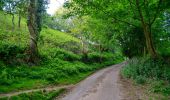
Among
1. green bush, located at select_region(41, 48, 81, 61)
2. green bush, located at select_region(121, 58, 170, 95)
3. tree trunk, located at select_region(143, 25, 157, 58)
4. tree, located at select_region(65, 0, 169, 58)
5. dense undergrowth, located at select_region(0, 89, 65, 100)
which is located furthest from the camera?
green bush, located at select_region(41, 48, 81, 61)

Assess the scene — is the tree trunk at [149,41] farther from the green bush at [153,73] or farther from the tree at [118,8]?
the green bush at [153,73]

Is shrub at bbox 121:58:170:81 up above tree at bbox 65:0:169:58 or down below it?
below

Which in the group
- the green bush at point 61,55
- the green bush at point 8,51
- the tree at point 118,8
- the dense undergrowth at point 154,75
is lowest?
the dense undergrowth at point 154,75

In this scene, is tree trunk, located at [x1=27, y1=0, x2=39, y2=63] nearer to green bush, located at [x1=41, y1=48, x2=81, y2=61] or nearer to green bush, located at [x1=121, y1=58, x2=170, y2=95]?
green bush, located at [x1=41, y1=48, x2=81, y2=61]

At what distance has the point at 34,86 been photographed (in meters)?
22.0

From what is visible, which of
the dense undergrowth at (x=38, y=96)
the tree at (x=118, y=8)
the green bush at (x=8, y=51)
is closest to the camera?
the dense undergrowth at (x=38, y=96)

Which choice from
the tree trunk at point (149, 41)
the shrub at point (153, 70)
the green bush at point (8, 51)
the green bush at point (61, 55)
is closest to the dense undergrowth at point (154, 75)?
the shrub at point (153, 70)

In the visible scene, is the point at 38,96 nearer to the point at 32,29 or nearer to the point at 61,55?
the point at 32,29

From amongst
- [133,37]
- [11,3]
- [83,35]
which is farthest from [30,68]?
[83,35]

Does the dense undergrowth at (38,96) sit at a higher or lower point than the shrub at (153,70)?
lower

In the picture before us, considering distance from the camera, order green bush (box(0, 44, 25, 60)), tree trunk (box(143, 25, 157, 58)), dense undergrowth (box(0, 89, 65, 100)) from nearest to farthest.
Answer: dense undergrowth (box(0, 89, 65, 100)) < green bush (box(0, 44, 25, 60)) < tree trunk (box(143, 25, 157, 58))

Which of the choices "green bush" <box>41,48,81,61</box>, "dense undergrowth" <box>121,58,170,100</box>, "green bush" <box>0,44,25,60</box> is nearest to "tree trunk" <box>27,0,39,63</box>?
"green bush" <box>0,44,25,60</box>

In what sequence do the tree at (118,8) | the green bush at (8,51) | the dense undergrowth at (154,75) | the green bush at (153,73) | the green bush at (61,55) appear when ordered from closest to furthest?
the dense undergrowth at (154,75), the green bush at (153,73), the tree at (118,8), the green bush at (8,51), the green bush at (61,55)

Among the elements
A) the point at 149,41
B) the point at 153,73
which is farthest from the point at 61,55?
the point at 153,73
